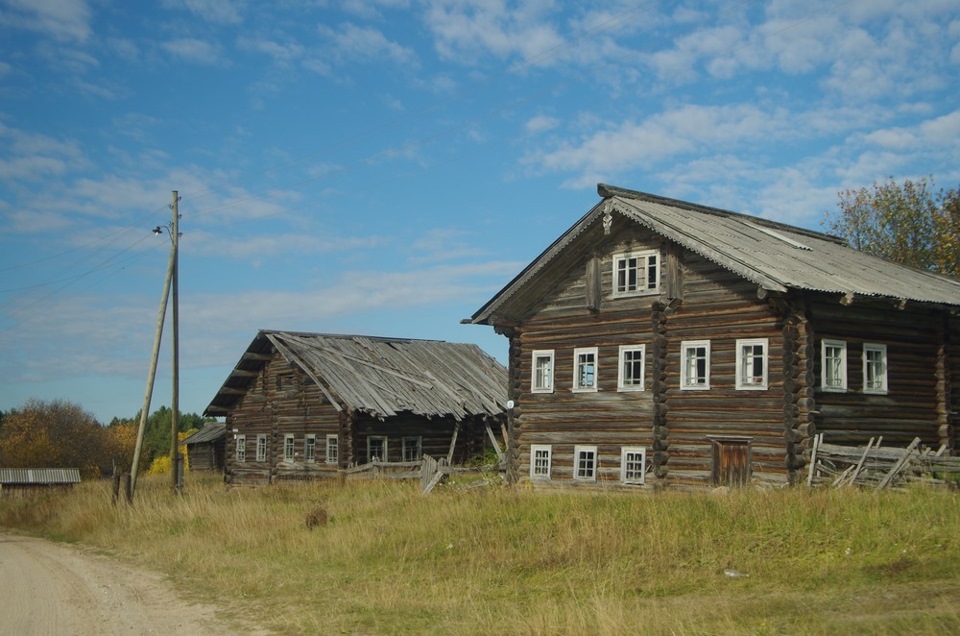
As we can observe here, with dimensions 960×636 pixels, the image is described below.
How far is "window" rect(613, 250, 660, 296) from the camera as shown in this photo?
87.1ft

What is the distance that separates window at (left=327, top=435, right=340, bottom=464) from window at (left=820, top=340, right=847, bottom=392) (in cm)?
2035

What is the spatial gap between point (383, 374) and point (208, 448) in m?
27.7

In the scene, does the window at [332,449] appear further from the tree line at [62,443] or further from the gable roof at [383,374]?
the tree line at [62,443]

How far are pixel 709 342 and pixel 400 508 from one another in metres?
9.31

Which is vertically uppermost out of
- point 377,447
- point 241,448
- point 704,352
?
point 704,352

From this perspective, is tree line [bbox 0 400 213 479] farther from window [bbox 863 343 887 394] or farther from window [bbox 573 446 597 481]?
window [bbox 863 343 887 394]

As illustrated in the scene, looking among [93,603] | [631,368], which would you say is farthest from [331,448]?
[93,603]

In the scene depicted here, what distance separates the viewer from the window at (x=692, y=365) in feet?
83.3

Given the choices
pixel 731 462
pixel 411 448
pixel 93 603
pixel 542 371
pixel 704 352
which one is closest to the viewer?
pixel 93 603

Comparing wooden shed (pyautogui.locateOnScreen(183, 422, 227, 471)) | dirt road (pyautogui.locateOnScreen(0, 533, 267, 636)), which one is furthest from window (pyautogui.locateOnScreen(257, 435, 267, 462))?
dirt road (pyautogui.locateOnScreen(0, 533, 267, 636))

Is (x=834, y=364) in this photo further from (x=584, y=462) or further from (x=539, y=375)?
(x=539, y=375)

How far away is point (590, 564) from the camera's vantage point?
1448cm

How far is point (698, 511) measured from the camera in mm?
16359

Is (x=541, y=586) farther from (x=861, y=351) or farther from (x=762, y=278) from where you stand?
(x=861, y=351)
